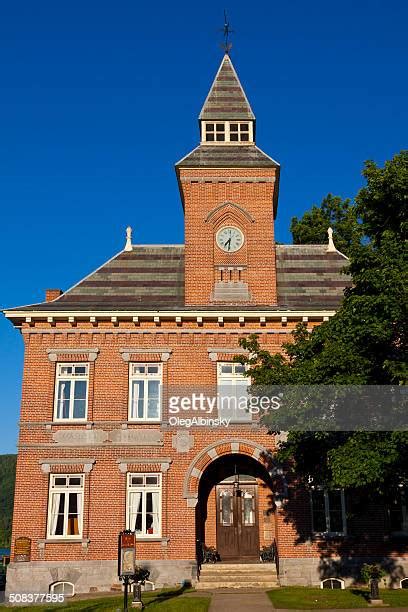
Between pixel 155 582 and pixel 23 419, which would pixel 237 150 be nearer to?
pixel 23 419

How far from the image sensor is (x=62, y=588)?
21078 mm

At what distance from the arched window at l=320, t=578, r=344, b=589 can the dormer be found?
1690cm

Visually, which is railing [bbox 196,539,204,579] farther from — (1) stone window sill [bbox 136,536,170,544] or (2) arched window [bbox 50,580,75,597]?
(2) arched window [bbox 50,580,75,597]

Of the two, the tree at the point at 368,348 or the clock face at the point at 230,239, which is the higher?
the clock face at the point at 230,239

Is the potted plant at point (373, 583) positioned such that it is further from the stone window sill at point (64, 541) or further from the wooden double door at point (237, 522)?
the stone window sill at point (64, 541)

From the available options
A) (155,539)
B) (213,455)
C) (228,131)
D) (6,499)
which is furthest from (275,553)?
(6,499)

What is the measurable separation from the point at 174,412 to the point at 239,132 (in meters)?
12.4

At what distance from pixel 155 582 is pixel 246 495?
4560mm

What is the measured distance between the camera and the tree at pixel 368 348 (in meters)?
14.3

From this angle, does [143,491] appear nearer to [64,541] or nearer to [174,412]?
[174,412]

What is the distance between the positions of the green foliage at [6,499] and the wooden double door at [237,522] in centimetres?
11115

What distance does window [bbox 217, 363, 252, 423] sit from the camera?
74.4 feet

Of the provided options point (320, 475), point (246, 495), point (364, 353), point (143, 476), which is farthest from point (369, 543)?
point (364, 353)

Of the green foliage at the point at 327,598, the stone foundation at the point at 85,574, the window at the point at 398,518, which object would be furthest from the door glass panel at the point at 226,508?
the window at the point at 398,518
